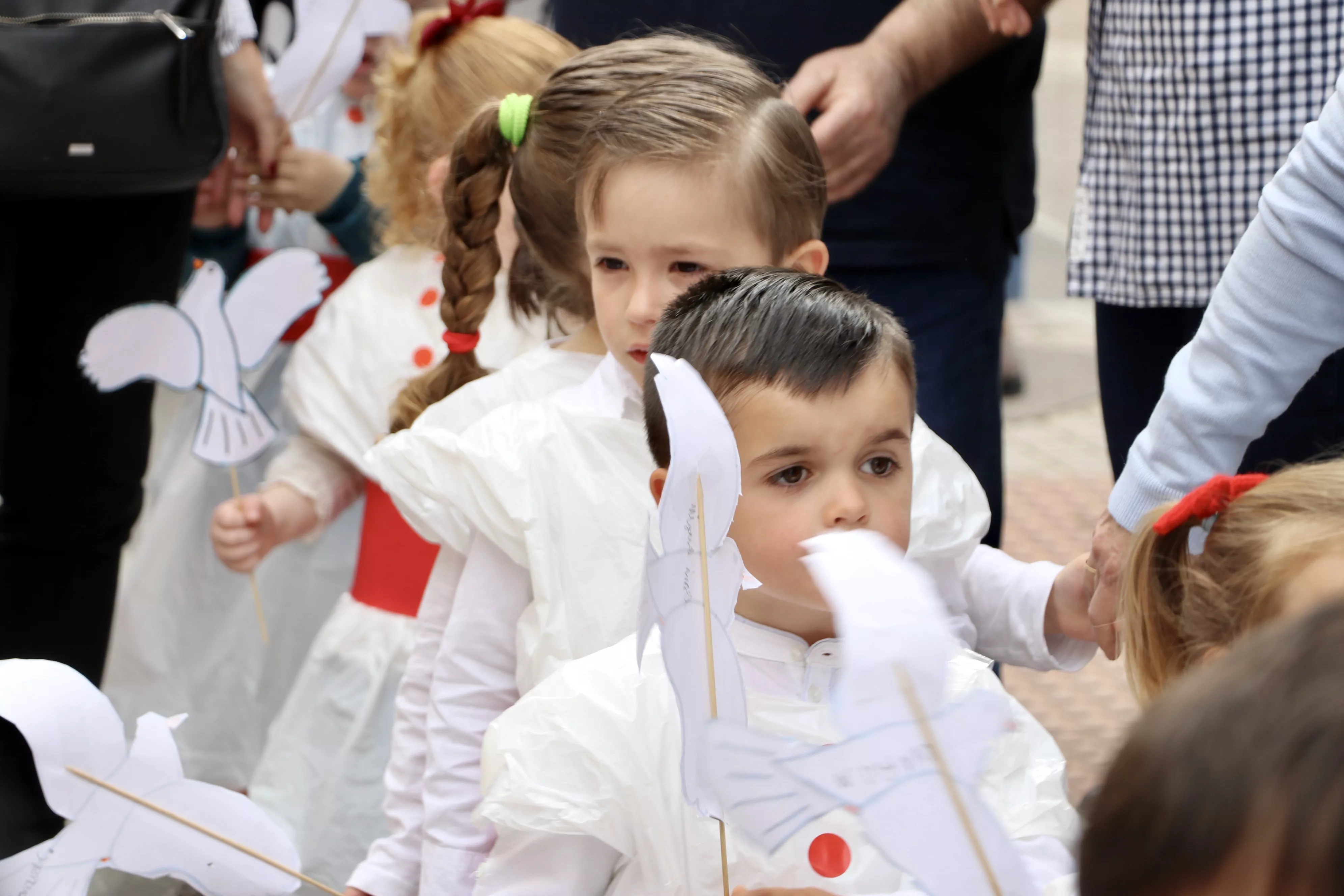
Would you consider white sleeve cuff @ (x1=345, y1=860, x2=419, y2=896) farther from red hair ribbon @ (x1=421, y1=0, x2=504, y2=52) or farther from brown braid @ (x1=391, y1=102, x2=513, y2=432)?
red hair ribbon @ (x1=421, y1=0, x2=504, y2=52)

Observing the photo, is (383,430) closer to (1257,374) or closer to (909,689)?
(1257,374)

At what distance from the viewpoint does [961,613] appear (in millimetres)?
1622

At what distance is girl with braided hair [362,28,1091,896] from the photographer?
62.2 inches

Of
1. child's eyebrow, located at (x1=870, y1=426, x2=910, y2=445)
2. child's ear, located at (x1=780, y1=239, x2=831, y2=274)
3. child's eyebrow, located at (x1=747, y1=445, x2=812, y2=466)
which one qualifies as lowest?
child's ear, located at (x1=780, y1=239, x2=831, y2=274)

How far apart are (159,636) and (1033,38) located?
1.85m

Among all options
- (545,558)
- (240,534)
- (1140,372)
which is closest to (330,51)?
(240,534)

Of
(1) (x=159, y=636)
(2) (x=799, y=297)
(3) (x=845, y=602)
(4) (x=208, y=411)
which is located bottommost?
(1) (x=159, y=636)

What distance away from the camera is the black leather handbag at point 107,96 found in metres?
1.85

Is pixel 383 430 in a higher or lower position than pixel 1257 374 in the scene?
lower

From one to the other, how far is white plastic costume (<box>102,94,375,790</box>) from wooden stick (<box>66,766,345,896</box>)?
63.8 inches

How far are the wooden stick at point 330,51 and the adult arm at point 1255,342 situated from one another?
1523mm

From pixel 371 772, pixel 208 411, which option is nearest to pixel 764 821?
pixel 208 411

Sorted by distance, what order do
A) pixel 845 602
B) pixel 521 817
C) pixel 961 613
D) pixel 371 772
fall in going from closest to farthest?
pixel 845 602
pixel 521 817
pixel 961 613
pixel 371 772

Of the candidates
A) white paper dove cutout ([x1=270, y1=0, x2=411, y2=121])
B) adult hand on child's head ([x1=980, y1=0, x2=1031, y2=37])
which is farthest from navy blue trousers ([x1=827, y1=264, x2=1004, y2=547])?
white paper dove cutout ([x1=270, y1=0, x2=411, y2=121])
